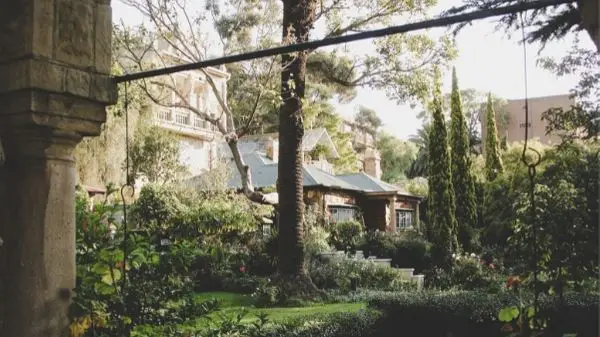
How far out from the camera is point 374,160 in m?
35.1

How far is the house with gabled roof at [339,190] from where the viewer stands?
23.9m

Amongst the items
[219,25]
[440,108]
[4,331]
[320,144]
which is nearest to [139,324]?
[4,331]

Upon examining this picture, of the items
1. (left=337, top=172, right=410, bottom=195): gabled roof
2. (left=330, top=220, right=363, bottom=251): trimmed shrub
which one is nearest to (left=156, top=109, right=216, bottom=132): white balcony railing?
(left=337, top=172, right=410, bottom=195): gabled roof

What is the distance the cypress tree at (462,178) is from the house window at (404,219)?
18.1 ft

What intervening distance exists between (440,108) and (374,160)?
14437mm

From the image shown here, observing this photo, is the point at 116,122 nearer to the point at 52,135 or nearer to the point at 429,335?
the point at 429,335

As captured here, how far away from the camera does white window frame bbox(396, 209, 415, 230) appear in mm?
28855

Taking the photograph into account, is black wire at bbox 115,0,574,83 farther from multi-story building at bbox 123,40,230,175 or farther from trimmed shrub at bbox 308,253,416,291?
multi-story building at bbox 123,40,230,175

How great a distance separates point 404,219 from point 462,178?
6442 millimetres

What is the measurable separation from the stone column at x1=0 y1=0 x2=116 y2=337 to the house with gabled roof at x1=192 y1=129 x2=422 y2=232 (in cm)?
2049

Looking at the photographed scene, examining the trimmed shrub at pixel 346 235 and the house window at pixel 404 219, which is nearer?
the trimmed shrub at pixel 346 235

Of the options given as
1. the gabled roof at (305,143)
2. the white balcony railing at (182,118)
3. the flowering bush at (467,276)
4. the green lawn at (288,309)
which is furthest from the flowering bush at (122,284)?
the gabled roof at (305,143)

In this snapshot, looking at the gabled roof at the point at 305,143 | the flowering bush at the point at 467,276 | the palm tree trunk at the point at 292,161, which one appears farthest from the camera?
the gabled roof at the point at 305,143

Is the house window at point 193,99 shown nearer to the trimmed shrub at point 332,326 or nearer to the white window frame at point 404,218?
the white window frame at point 404,218
